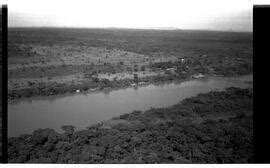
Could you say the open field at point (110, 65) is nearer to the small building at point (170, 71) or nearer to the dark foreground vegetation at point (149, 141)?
the small building at point (170, 71)

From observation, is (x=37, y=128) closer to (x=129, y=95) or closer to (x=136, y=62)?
(x=129, y=95)

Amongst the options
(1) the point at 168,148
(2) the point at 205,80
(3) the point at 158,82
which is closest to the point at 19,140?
(1) the point at 168,148

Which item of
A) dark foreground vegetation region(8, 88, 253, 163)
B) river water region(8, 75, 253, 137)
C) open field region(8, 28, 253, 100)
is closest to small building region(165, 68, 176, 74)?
open field region(8, 28, 253, 100)

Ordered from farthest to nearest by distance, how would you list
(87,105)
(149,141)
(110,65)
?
1. (110,65)
2. (87,105)
3. (149,141)

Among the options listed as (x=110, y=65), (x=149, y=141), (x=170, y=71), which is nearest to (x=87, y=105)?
(x=149, y=141)

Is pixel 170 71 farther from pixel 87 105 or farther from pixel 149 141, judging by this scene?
A: pixel 149 141

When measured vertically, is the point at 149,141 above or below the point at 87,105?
below
